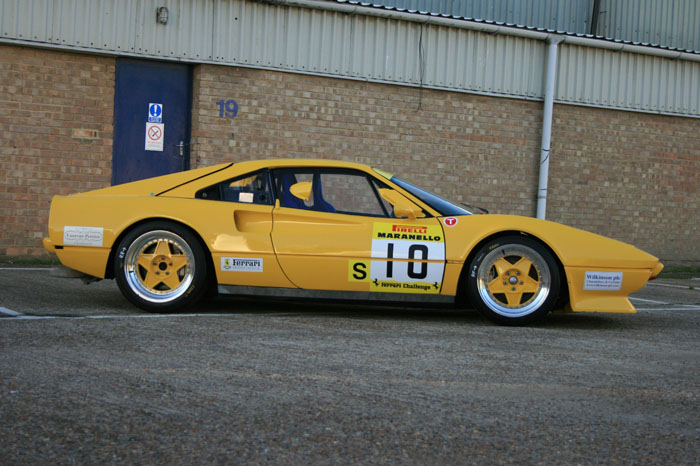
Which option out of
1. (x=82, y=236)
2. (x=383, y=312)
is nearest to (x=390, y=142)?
(x=383, y=312)

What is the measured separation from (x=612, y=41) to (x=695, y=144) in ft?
8.76

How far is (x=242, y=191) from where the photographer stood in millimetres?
6277

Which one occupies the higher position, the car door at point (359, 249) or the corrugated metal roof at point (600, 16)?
the corrugated metal roof at point (600, 16)

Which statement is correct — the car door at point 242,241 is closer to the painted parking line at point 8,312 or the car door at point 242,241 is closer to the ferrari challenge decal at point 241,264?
the ferrari challenge decal at point 241,264

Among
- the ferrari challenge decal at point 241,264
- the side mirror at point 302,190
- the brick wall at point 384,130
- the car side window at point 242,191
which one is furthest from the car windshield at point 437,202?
the brick wall at point 384,130

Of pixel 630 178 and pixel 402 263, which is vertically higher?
pixel 630 178

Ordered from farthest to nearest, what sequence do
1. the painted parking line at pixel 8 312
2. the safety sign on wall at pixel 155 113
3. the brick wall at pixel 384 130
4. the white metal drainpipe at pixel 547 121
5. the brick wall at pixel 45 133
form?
the white metal drainpipe at pixel 547 121 < the brick wall at pixel 384 130 < the safety sign on wall at pixel 155 113 < the brick wall at pixel 45 133 < the painted parking line at pixel 8 312

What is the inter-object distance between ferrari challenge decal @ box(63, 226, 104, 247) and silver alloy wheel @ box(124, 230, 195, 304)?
0.26 metres

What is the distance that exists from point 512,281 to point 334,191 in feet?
4.98

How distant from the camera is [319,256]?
605cm

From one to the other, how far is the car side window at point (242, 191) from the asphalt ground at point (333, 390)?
87cm

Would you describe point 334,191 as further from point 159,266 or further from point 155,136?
point 155,136

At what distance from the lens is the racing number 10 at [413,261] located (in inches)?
238

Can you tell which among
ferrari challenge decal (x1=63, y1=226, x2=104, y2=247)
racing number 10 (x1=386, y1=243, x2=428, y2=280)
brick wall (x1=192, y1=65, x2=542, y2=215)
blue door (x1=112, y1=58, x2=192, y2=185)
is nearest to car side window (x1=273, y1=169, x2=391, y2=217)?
racing number 10 (x1=386, y1=243, x2=428, y2=280)
